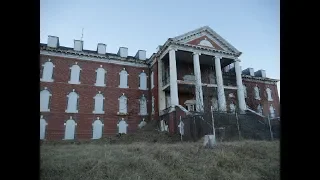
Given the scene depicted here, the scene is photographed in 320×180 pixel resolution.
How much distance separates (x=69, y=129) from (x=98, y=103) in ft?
13.3

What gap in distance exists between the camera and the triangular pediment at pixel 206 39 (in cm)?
2514

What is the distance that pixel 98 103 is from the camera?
85.9 ft

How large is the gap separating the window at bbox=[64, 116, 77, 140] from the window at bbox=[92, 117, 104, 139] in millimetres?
1970

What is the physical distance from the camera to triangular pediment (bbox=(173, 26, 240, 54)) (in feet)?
82.5

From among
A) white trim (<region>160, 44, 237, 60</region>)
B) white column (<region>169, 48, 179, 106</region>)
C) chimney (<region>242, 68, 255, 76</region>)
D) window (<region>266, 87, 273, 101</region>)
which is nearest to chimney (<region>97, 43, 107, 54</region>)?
white trim (<region>160, 44, 237, 60</region>)

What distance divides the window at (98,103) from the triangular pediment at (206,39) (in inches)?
418

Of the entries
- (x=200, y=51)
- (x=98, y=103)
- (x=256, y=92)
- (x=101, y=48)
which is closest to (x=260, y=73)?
(x=256, y=92)

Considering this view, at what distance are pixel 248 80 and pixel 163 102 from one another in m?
15.8

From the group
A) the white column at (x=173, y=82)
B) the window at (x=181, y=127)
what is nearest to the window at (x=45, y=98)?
the white column at (x=173, y=82)

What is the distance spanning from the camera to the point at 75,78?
26016 mm

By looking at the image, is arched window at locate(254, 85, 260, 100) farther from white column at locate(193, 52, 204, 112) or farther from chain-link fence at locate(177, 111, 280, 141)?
chain-link fence at locate(177, 111, 280, 141)

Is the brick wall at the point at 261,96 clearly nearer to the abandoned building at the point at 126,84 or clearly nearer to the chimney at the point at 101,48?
the abandoned building at the point at 126,84
